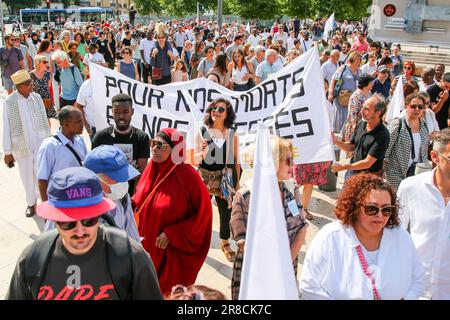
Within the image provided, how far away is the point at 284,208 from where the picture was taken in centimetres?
323

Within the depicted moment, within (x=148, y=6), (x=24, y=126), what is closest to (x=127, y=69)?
(x=24, y=126)

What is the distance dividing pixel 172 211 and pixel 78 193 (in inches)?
58.9

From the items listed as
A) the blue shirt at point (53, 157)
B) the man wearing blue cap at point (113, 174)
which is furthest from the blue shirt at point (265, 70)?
the man wearing blue cap at point (113, 174)

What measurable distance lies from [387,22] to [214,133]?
1279cm

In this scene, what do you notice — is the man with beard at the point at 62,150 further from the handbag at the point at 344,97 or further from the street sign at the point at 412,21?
A: the street sign at the point at 412,21

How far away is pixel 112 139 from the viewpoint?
14.5ft

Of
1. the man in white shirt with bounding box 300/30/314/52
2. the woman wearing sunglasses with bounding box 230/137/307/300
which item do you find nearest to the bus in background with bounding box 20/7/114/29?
the man in white shirt with bounding box 300/30/314/52

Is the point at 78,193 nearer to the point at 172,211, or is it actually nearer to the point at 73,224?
the point at 73,224

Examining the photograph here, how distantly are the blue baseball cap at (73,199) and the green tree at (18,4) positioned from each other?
86.4 metres

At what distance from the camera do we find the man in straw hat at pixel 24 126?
5.39m

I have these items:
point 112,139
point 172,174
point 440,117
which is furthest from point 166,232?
point 440,117

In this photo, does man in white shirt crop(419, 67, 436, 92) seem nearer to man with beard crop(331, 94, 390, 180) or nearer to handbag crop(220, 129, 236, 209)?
man with beard crop(331, 94, 390, 180)

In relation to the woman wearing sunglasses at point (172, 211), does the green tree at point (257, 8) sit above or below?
above

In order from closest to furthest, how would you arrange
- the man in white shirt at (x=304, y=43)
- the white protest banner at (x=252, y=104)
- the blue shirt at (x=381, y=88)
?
1. the white protest banner at (x=252, y=104)
2. the blue shirt at (x=381, y=88)
3. the man in white shirt at (x=304, y=43)
